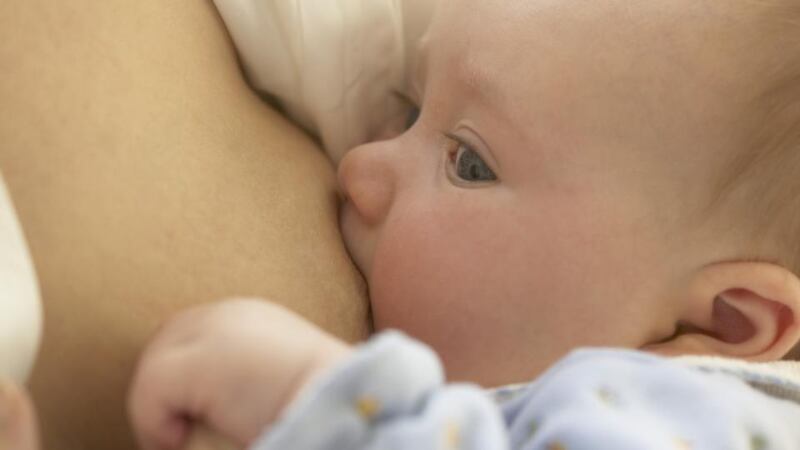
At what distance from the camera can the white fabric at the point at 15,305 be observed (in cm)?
66

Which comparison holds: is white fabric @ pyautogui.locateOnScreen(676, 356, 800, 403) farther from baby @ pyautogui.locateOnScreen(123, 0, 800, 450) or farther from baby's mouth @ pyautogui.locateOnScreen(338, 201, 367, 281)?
baby's mouth @ pyautogui.locateOnScreen(338, 201, 367, 281)

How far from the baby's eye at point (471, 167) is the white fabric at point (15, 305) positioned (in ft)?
1.74

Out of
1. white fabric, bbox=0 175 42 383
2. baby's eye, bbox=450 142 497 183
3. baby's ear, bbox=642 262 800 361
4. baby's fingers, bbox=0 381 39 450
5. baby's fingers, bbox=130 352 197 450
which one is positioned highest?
white fabric, bbox=0 175 42 383

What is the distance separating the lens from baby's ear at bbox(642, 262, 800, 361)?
3.35ft

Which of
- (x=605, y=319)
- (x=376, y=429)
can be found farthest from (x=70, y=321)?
(x=605, y=319)

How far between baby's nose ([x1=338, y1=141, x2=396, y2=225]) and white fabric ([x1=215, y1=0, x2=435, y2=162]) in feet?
0.32

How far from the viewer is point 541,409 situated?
2.69 feet

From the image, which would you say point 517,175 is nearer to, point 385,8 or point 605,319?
point 605,319

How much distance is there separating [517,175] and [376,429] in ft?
1.51

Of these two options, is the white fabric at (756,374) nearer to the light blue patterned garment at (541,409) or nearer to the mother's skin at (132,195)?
the light blue patterned garment at (541,409)

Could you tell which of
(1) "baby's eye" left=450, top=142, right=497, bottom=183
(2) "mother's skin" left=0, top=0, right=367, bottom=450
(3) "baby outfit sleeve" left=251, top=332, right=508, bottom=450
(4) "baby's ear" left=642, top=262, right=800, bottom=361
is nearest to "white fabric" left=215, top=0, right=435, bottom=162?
(2) "mother's skin" left=0, top=0, right=367, bottom=450

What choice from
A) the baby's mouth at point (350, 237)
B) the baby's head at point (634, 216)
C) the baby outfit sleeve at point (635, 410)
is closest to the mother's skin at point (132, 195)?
the baby's mouth at point (350, 237)

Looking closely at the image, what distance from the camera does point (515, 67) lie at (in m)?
1.09

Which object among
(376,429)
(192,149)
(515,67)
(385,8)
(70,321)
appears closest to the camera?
(376,429)
